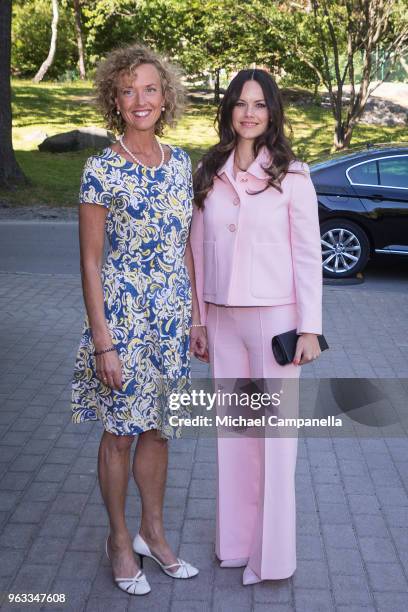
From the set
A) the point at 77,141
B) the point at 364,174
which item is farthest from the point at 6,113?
the point at 364,174

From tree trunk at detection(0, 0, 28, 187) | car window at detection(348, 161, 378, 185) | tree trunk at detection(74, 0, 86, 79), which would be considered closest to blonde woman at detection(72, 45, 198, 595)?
car window at detection(348, 161, 378, 185)

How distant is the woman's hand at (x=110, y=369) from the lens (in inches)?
125

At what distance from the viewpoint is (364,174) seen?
9875mm

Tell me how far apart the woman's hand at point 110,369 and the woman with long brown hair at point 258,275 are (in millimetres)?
437

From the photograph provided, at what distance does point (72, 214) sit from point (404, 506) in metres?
10.00

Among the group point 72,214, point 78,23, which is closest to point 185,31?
point 78,23

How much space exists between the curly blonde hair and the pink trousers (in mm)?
809

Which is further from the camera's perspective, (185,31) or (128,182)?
(185,31)

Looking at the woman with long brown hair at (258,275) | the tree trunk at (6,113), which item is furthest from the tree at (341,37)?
the woman with long brown hair at (258,275)

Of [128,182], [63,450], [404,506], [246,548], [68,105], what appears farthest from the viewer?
[68,105]

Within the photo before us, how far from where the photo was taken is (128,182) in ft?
10.2

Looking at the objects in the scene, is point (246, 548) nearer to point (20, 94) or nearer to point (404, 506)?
point (404, 506)

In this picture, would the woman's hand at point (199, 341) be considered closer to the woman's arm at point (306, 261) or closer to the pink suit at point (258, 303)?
the pink suit at point (258, 303)

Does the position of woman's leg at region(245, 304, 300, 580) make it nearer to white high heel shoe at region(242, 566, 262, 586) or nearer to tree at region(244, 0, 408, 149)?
white high heel shoe at region(242, 566, 262, 586)
